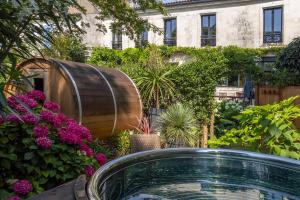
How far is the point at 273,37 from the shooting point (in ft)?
76.8

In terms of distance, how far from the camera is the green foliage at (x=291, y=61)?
9945 millimetres

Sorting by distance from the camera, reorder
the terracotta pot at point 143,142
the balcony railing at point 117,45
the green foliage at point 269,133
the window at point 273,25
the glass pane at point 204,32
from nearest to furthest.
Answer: the green foliage at point 269,133 → the terracotta pot at point 143,142 → the window at point 273,25 → the glass pane at point 204,32 → the balcony railing at point 117,45

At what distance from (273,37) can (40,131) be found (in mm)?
22635

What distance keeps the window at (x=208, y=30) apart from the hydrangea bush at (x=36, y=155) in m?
23.0

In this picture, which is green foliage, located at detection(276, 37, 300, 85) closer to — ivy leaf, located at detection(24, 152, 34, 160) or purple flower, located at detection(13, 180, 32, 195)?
ivy leaf, located at detection(24, 152, 34, 160)

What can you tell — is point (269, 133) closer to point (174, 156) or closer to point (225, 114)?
point (174, 156)

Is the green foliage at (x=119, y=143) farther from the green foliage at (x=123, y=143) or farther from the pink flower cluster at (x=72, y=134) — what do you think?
the pink flower cluster at (x=72, y=134)

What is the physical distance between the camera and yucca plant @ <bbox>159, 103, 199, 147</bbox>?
7945mm

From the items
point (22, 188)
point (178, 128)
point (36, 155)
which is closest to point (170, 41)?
point (178, 128)

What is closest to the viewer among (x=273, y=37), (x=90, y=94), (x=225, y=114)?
(x=90, y=94)

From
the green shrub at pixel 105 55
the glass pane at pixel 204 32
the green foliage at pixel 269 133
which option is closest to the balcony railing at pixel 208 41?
the glass pane at pixel 204 32

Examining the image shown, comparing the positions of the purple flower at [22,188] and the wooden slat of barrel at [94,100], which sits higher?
the wooden slat of barrel at [94,100]

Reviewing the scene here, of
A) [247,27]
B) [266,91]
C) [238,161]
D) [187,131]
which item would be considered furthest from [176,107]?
[247,27]

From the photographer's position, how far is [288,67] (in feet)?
34.6
